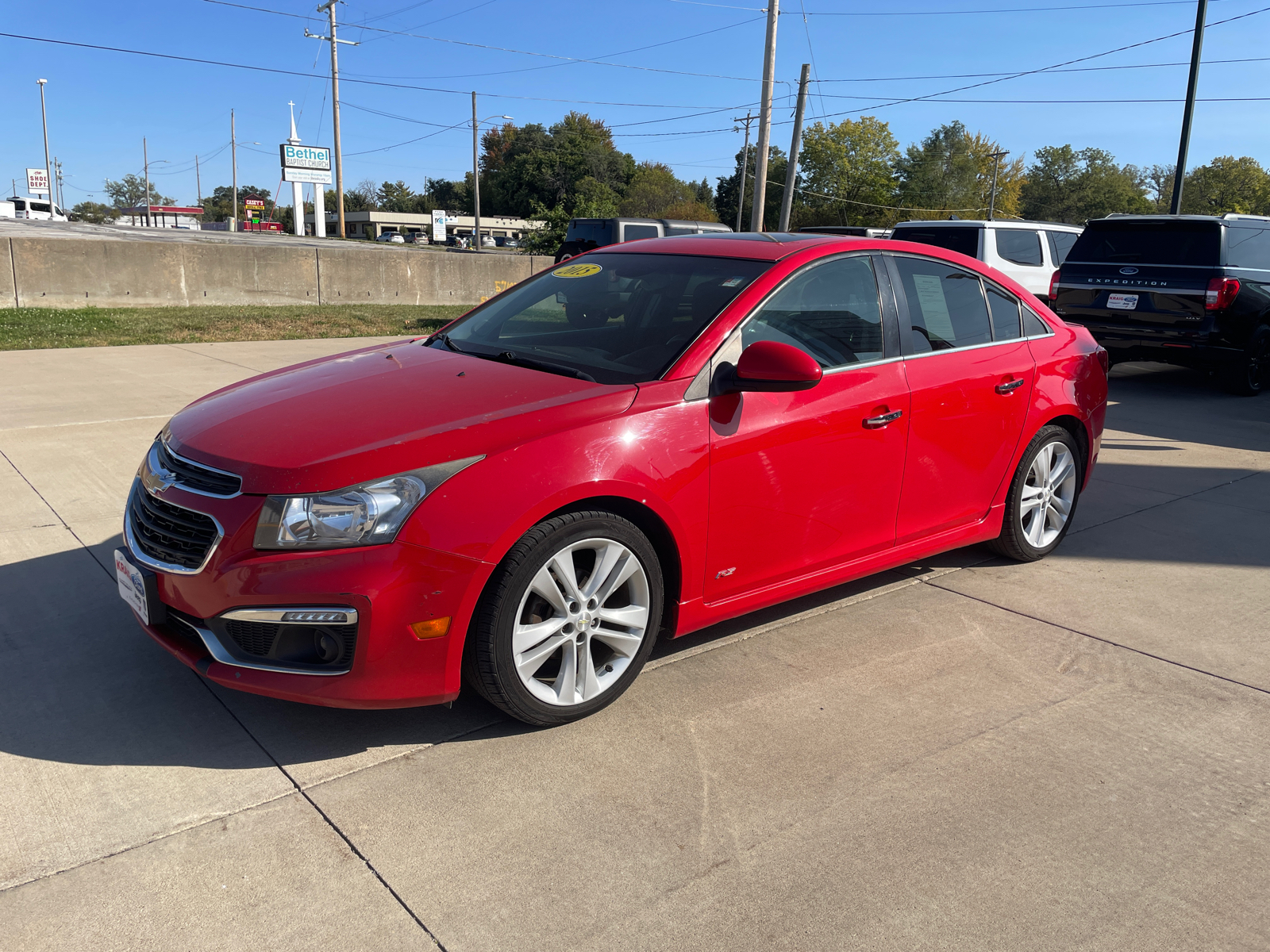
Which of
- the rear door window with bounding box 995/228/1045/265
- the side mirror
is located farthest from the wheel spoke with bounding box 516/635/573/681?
the rear door window with bounding box 995/228/1045/265

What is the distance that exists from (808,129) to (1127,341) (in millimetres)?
74790

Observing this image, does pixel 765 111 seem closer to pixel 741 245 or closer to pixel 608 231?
pixel 608 231

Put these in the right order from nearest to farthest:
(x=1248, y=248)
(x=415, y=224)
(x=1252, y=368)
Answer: (x=1248, y=248) < (x=1252, y=368) < (x=415, y=224)

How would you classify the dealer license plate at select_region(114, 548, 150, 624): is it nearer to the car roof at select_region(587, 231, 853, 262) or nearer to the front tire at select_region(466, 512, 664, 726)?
the front tire at select_region(466, 512, 664, 726)

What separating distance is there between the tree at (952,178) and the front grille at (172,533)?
84.2 m

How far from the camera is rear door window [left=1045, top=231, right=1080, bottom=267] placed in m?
→ 13.8

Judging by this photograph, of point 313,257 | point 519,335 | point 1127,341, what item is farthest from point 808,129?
point 519,335

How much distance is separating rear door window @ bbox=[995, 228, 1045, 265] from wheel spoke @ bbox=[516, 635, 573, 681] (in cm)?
1181

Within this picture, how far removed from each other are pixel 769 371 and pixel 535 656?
4.08 ft

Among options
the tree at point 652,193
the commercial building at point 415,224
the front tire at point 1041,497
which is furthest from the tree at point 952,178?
the front tire at point 1041,497

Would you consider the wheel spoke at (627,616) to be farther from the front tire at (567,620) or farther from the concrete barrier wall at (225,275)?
the concrete barrier wall at (225,275)

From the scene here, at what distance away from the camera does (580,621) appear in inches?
123

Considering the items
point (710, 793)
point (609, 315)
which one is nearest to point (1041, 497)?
point (609, 315)

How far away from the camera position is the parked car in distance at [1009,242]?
12.9 meters
